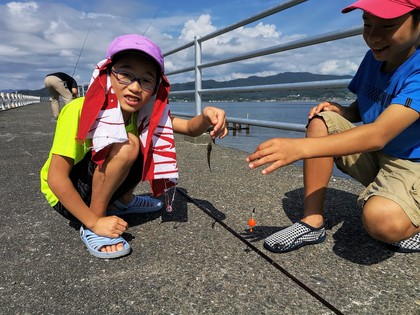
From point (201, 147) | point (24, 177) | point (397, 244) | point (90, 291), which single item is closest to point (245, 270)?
point (90, 291)

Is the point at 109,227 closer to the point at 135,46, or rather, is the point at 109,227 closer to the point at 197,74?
the point at 135,46

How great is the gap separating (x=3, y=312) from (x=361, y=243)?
1.53 meters

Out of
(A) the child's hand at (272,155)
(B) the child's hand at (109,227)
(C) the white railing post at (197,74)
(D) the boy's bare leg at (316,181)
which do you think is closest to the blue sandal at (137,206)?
(B) the child's hand at (109,227)

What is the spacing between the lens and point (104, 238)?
166 centimetres

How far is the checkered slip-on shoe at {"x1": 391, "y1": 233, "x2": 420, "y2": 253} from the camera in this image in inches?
62.8

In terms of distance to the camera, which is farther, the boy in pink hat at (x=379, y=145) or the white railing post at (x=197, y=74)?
the white railing post at (x=197, y=74)

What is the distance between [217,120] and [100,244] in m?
0.80

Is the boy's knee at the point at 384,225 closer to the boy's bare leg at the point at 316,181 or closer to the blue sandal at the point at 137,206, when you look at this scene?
the boy's bare leg at the point at 316,181

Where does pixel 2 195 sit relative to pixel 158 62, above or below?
below

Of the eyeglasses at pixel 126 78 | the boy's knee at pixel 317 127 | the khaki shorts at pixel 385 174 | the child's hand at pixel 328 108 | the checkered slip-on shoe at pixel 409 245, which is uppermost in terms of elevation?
the eyeglasses at pixel 126 78

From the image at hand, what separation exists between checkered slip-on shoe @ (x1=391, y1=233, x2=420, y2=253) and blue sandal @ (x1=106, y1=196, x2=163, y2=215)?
135 cm

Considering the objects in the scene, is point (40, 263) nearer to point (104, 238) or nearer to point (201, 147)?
point (104, 238)

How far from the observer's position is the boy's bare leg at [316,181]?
176 cm

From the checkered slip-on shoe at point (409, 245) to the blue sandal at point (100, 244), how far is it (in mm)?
1232
